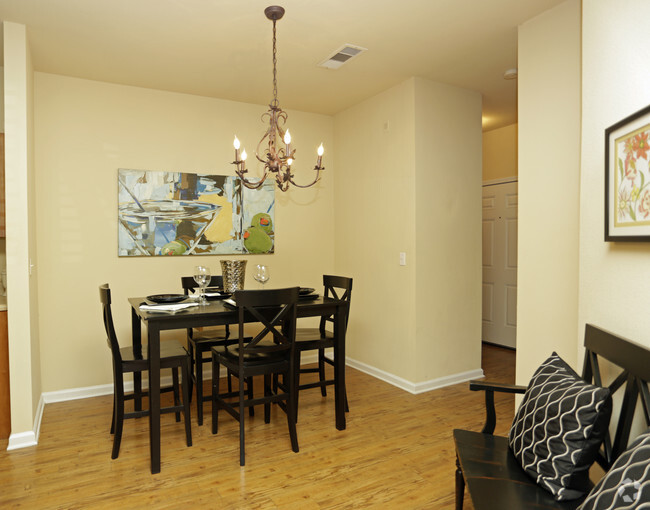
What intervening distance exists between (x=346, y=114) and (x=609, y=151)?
3257mm

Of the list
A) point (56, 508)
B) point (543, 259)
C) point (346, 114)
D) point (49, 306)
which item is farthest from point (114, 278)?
point (543, 259)

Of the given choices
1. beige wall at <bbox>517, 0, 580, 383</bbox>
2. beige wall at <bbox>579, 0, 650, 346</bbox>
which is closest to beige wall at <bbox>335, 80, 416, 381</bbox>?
beige wall at <bbox>517, 0, 580, 383</bbox>

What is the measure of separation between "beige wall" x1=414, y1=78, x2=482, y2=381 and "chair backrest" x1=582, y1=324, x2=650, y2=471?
7.05 ft

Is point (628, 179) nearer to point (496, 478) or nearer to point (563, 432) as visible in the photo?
point (563, 432)

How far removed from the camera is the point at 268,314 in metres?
2.79

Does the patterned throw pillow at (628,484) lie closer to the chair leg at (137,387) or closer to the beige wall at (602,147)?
the beige wall at (602,147)

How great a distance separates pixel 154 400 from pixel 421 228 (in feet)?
8.03

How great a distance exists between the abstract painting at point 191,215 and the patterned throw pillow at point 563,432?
3.22 metres

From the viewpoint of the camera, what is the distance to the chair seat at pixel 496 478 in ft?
4.93

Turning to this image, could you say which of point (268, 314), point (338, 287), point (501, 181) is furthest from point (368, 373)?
point (501, 181)

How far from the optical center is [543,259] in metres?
2.80

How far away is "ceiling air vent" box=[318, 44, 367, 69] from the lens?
10.6 ft

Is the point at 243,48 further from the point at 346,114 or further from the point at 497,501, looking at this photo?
the point at 497,501

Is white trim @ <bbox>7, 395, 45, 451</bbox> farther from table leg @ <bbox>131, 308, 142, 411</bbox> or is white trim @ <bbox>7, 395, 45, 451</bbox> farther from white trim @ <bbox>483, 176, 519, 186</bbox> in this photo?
white trim @ <bbox>483, 176, 519, 186</bbox>
